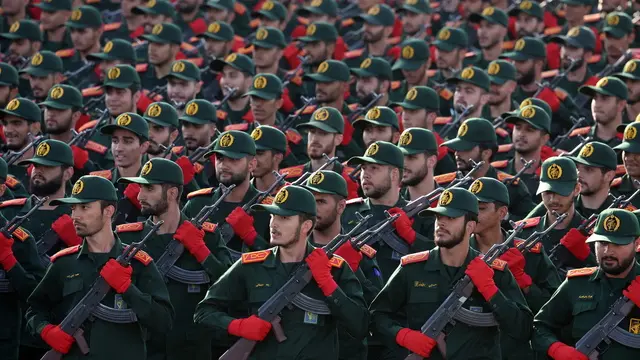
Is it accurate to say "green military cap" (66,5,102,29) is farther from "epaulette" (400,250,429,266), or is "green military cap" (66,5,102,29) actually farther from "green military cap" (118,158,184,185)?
"epaulette" (400,250,429,266)

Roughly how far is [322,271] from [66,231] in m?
4.03

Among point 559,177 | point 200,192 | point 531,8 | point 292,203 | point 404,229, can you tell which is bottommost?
point 531,8

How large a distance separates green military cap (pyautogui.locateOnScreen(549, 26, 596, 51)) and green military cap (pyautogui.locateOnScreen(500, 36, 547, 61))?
0.48 m

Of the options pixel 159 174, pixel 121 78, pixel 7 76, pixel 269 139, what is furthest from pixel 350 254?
pixel 7 76

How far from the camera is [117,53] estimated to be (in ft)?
82.8

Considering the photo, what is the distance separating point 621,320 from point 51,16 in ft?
53.1

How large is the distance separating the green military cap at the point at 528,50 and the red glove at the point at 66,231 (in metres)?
10.6

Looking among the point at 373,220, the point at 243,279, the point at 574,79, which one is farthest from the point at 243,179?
the point at 574,79

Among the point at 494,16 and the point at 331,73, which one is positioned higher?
the point at 331,73

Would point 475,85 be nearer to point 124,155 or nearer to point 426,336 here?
point 124,155

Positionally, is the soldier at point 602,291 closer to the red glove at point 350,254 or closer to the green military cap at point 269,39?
the red glove at point 350,254

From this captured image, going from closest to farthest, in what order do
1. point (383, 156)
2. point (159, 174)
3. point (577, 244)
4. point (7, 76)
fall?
point (159, 174)
point (577, 244)
point (383, 156)
point (7, 76)

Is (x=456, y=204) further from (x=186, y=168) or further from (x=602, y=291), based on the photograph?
(x=186, y=168)

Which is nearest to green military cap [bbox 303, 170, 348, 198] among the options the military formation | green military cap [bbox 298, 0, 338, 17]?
the military formation
